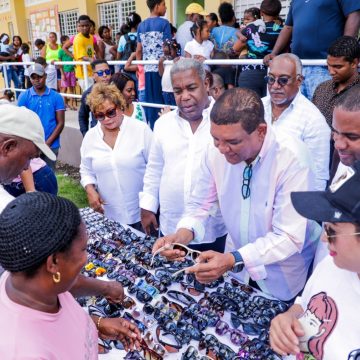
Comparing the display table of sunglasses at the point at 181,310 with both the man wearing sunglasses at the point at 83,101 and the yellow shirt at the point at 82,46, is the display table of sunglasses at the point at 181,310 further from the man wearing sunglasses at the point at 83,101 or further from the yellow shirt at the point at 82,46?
the yellow shirt at the point at 82,46

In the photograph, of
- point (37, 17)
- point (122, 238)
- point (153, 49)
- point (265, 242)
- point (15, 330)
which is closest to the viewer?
point (15, 330)

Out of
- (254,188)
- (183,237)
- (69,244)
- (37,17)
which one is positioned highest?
(37,17)

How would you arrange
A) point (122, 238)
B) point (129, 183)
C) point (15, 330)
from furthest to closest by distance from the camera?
1. point (129, 183)
2. point (122, 238)
3. point (15, 330)

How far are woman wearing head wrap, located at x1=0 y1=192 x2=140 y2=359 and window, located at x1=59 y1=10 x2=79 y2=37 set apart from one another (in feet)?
47.6

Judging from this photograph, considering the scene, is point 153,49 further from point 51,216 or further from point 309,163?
point 51,216

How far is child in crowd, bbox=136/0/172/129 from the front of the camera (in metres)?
5.38

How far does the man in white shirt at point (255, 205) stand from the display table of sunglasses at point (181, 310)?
5.2 inches

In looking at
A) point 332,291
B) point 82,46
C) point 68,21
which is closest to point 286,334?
point 332,291

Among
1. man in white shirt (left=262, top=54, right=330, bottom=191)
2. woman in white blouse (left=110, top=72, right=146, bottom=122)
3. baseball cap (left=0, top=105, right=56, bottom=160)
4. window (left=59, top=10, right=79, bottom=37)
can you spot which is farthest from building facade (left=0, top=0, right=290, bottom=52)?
baseball cap (left=0, top=105, right=56, bottom=160)

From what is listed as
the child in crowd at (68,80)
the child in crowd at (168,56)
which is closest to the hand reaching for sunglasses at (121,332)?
the child in crowd at (168,56)

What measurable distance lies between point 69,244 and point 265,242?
3.54 feet

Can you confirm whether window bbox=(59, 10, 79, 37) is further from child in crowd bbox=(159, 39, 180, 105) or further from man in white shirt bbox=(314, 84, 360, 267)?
man in white shirt bbox=(314, 84, 360, 267)

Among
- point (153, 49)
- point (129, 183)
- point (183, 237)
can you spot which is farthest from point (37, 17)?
point (183, 237)

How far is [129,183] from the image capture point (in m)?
2.98
